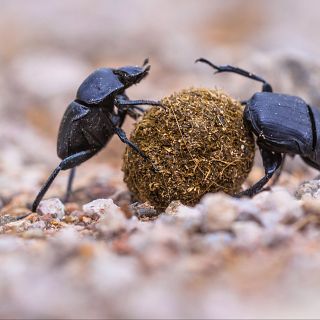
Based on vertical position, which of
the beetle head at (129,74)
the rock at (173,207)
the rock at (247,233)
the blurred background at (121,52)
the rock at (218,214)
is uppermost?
the blurred background at (121,52)

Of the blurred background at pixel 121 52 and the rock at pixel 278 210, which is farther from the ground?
the blurred background at pixel 121 52

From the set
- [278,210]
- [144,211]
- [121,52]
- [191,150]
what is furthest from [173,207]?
[121,52]

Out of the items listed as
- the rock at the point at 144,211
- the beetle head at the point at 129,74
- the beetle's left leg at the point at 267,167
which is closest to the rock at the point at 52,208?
the rock at the point at 144,211

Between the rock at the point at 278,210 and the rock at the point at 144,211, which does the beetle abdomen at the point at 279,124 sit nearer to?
the rock at the point at 278,210

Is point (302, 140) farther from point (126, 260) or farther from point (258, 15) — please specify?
point (258, 15)

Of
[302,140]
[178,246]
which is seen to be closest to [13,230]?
[178,246]

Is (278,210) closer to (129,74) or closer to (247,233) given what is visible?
(247,233)

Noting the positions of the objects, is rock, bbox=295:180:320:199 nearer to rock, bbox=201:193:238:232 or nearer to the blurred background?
rock, bbox=201:193:238:232
